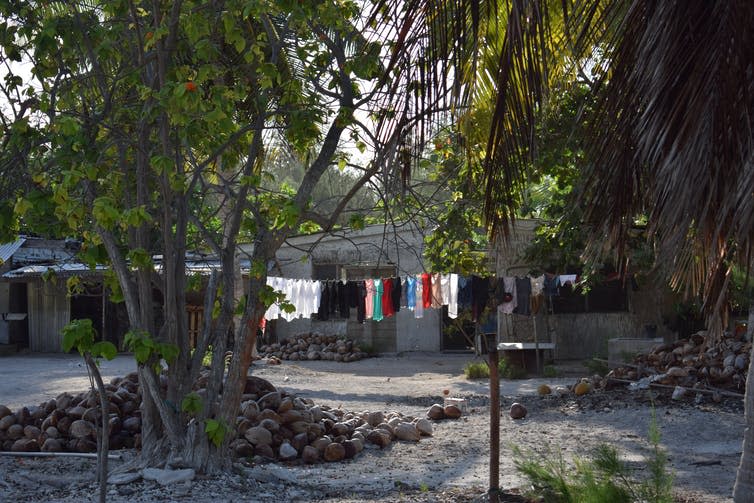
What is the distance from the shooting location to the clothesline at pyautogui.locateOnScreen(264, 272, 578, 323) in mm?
14195

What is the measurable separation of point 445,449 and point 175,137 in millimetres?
4461

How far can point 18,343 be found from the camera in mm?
24375

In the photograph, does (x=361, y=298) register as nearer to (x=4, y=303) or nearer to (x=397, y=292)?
(x=397, y=292)

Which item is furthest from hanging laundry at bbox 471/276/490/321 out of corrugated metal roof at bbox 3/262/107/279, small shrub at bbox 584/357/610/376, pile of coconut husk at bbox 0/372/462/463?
corrugated metal roof at bbox 3/262/107/279

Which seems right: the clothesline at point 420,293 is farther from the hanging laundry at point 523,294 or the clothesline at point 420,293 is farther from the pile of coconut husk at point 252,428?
the pile of coconut husk at point 252,428

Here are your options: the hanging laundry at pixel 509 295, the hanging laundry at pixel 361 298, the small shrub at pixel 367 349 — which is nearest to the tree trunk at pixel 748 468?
the hanging laundry at pixel 509 295

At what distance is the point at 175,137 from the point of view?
23.8 feet

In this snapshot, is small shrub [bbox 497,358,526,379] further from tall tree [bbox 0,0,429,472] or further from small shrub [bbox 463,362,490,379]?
tall tree [bbox 0,0,429,472]

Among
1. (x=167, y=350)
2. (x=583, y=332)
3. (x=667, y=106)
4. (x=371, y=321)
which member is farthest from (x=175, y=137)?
(x=371, y=321)

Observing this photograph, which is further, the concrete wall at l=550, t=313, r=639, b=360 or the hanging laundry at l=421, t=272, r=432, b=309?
the concrete wall at l=550, t=313, r=639, b=360

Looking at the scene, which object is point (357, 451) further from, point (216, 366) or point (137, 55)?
point (137, 55)

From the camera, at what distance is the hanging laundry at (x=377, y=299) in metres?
15.4

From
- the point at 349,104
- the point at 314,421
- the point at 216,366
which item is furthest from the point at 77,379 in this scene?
the point at 349,104

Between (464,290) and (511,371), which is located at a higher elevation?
(464,290)
